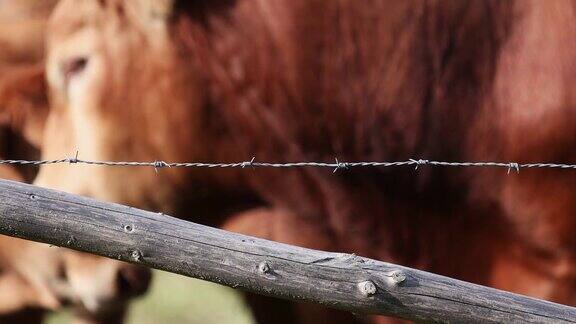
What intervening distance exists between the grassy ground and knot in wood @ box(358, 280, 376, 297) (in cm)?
185

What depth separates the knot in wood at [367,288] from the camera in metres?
1.78

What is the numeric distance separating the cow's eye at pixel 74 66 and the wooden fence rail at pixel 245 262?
171cm

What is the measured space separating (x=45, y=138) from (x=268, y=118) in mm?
906

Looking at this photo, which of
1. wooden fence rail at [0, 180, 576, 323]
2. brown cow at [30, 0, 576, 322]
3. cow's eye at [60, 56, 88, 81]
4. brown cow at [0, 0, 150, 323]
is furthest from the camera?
brown cow at [0, 0, 150, 323]

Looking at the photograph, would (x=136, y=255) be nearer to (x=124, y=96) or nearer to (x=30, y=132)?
(x=124, y=96)

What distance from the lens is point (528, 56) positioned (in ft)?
10.7

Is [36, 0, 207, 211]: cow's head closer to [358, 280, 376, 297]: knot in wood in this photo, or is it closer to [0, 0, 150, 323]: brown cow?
[0, 0, 150, 323]: brown cow

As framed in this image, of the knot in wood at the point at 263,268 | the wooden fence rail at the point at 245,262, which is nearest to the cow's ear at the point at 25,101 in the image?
the wooden fence rail at the point at 245,262

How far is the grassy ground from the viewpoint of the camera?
3590 millimetres

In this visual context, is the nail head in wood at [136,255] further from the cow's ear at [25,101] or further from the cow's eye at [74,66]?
the cow's ear at [25,101]

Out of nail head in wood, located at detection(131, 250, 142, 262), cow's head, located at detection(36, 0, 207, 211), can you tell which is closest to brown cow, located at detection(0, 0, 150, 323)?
cow's head, located at detection(36, 0, 207, 211)

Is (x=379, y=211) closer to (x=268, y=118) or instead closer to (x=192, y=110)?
(x=268, y=118)

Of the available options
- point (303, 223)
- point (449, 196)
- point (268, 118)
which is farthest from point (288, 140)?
point (449, 196)

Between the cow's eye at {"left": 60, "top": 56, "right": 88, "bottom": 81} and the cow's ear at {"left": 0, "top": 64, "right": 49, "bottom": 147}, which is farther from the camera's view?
the cow's ear at {"left": 0, "top": 64, "right": 49, "bottom": 147}
